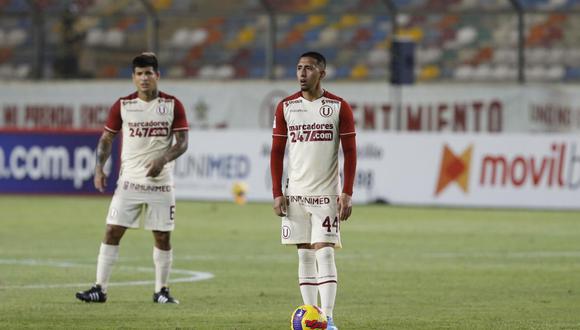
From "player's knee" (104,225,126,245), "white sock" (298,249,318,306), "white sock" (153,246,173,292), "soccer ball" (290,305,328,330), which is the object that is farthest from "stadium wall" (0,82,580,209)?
"soccer ball" (290,305,328,330)

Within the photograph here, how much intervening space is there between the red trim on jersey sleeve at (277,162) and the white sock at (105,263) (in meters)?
2.77

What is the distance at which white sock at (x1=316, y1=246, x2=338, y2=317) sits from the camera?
10492 millimetres

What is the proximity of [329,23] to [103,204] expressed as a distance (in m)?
7.77

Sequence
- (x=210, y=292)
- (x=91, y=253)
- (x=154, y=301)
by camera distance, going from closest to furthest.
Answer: (x=154, y=301), (x=210, y=292), (x=91, y=253)

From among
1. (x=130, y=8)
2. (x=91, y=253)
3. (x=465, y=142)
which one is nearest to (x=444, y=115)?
(x=465, y=142)

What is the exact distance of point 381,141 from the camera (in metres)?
28.9

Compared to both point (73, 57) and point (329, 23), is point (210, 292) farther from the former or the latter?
point (73, 57)

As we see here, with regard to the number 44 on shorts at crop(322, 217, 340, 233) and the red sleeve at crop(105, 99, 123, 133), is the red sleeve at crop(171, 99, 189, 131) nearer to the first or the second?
the red sleeve at crop(105, 99, 123, 133)

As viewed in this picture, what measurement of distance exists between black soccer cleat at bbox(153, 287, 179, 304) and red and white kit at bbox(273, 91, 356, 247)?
2356mm

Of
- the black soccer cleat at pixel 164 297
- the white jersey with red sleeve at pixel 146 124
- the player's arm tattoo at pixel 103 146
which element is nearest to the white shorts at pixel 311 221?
the black soccer cleat at pixel 164 297

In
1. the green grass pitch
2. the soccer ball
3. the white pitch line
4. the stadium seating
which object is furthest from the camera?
the stadium seating

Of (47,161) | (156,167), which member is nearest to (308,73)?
(156,167)

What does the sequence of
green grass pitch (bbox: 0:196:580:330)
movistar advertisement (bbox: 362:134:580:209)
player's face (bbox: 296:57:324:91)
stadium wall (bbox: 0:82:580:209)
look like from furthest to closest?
1. stadium wall (bbox: 0:82:580:209)
2. movistar advertisement (bbox: 362:134:580:209)
3. green grass pitch (bbox: 0:196:580:330)
4. player's face (bbox: 296:57:324:91)

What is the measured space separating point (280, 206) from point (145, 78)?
286 centimetres
